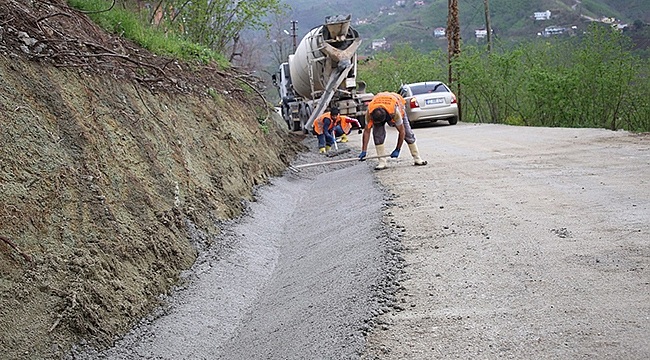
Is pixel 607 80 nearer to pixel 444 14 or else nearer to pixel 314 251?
pixel 314 251

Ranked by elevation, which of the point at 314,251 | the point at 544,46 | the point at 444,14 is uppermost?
the point at 444,14

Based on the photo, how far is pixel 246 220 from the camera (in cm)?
1027

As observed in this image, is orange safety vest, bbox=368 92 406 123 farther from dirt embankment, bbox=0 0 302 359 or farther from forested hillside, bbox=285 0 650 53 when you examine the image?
forested hillside, bbox=285 0 650 53

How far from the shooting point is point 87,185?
265 inches

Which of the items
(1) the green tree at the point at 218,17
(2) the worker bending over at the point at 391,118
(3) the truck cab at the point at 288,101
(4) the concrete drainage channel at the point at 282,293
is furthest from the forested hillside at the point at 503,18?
(4) the concrete drainage channel at the point at 282,293

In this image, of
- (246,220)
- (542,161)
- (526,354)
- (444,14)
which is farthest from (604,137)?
(444,14)

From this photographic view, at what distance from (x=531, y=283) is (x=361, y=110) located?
20.3 meters

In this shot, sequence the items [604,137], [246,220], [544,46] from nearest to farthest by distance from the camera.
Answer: [246,220], [604,137], [544,46]

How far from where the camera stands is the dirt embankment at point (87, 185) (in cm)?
542

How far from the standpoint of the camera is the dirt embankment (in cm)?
542

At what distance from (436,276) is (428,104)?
2063cm

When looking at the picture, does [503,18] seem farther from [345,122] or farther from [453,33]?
[345,122]

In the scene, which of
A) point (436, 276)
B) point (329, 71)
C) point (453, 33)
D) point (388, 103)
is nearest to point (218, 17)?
point (329, 71)

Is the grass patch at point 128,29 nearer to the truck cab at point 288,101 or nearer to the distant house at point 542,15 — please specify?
the truck cab at point 288,101
